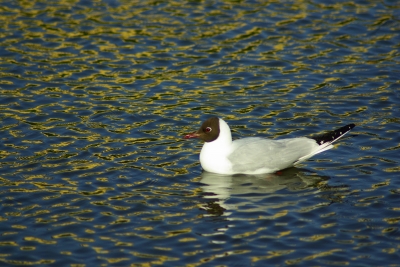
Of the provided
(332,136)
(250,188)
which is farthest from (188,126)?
(332,136)

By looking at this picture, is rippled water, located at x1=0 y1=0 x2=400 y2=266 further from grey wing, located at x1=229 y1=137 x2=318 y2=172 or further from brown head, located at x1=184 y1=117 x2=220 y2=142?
brown head, located at x1=184 y1=117 x2=220 y2=142

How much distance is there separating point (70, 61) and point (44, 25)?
1819 millimetres

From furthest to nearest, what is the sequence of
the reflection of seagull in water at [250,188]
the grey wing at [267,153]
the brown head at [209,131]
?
the brown head at [209,131]
the grey wing at [267,153]
the reflection of seagull in water at [250,188]

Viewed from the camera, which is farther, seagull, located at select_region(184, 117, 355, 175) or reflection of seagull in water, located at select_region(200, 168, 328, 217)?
seagull, located at select_region(184, 117, 355, 175)

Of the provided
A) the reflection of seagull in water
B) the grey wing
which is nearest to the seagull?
the grey wing

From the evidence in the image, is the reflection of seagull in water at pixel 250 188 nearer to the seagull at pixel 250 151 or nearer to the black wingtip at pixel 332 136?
the seagull at pixel 250 151

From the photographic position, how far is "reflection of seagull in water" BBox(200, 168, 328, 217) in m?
9.66

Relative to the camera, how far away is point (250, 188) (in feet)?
33.7

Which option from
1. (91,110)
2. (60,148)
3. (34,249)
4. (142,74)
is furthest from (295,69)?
(34,249)

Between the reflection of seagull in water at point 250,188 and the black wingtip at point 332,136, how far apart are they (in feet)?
1.74

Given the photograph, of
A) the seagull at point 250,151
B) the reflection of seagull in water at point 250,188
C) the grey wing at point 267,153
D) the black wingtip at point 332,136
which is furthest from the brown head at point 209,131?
the black wingtip at point 332,136

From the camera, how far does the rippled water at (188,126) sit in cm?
873

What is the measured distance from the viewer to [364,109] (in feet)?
42.1

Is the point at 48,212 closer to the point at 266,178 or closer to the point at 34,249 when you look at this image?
the point at 34,249
